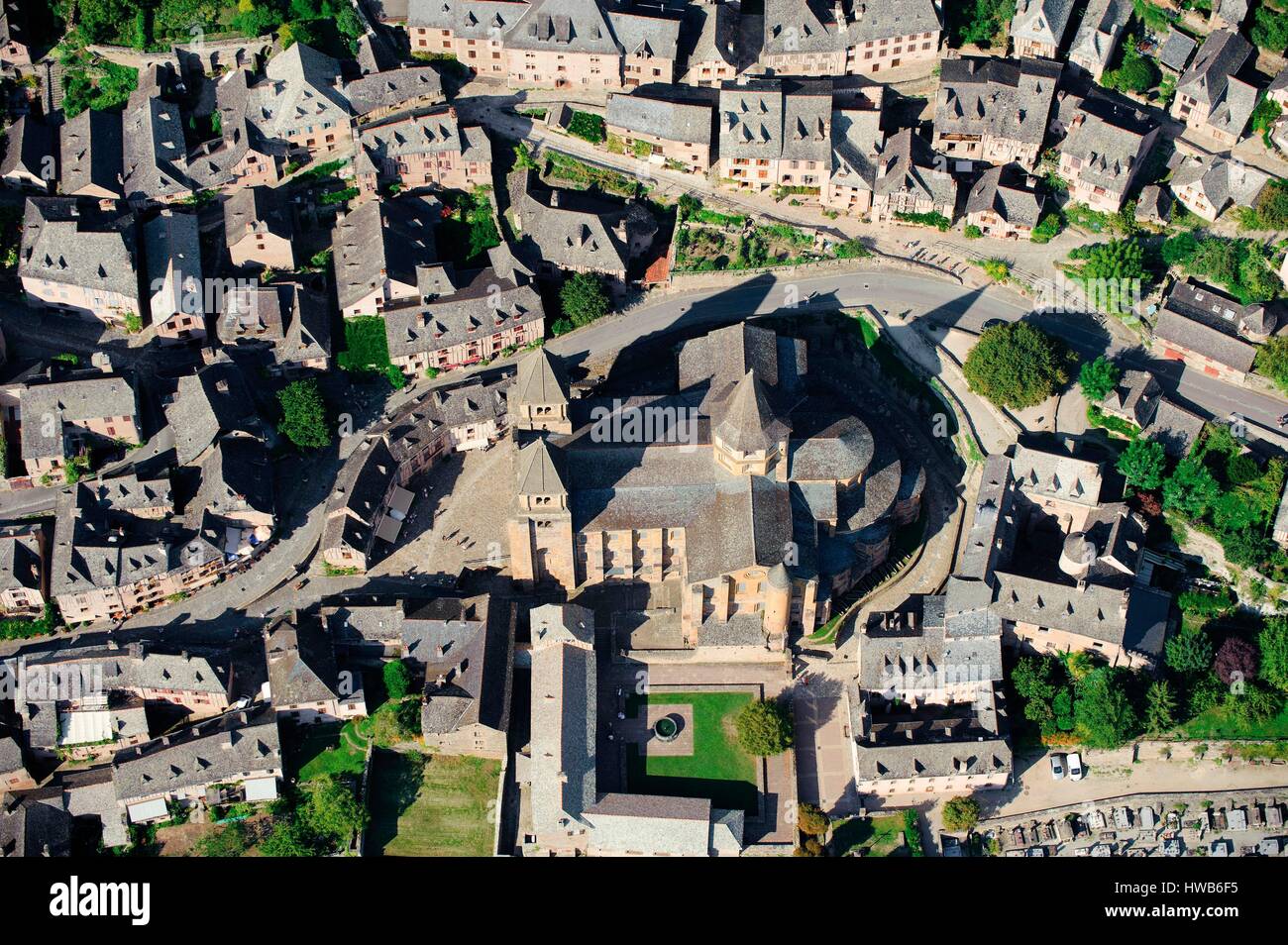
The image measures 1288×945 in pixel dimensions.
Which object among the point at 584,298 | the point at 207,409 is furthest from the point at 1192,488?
the point at 207,409

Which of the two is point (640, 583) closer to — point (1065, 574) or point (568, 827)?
point (568, 827)

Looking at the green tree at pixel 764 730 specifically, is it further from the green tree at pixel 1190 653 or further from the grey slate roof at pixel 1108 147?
the grey slate roof at pixel 1108 147

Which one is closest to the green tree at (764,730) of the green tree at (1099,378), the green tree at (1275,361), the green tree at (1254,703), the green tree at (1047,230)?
the green tree at (1254,703)

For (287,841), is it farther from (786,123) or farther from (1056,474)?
(786,123)

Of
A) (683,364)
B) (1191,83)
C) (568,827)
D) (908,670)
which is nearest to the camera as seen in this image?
(568,827)

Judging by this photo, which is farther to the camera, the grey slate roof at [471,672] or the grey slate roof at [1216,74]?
the grey slate roof at [1216,74]

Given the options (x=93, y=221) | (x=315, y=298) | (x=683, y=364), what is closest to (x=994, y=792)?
(x=683, y=364)

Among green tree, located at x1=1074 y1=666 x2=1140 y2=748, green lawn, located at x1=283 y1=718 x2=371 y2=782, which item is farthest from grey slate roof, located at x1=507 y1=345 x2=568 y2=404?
green tree, located at x1=1074 y1=666 x2=1140 y2=748

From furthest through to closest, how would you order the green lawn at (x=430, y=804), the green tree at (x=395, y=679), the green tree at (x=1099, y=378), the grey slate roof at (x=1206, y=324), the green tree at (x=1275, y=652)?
the grey slate roof at (x=1206, y=324), the green tree at (x=1099, y=378), the green tree at (x=395, y=679), the green tree at (x=1275, y=652), the green lawn at (x=430, y=804)
